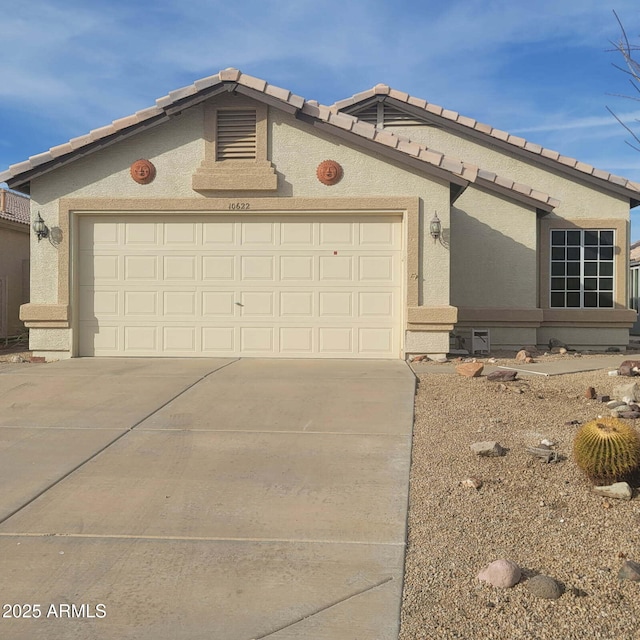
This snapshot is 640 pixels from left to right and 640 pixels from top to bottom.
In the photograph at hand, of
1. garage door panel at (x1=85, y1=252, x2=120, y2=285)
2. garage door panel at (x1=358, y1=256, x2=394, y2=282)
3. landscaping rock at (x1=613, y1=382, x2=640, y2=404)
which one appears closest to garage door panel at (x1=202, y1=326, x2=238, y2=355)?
garage door panel at (x1=85, y1=252, x2=120, y2=285)

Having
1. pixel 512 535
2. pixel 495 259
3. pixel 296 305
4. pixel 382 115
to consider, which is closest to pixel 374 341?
pixel 296 305

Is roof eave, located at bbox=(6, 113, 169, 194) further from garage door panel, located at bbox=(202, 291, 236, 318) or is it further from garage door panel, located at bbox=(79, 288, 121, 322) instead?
garage door panel, located at bbox=(202, 291, 236, 318)

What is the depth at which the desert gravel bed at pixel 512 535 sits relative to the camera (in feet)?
11.3

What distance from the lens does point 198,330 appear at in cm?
1174

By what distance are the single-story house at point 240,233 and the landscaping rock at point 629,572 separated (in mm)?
7509

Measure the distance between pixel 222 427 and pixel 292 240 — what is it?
5.24 m

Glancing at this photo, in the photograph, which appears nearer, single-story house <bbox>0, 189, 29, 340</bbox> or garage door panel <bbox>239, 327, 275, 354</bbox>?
garage door panel <bbox>239, 327, 275, 354</bbox>

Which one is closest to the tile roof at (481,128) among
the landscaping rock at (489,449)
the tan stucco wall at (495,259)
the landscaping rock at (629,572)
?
the tan stucco wall at (495,259)

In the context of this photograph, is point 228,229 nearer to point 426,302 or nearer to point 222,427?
point 426,302

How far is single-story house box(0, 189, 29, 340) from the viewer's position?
16.4 m

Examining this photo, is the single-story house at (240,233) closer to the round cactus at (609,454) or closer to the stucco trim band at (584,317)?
the stucco trim band at (584,317)

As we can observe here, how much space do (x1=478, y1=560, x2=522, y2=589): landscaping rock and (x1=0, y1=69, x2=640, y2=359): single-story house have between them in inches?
297

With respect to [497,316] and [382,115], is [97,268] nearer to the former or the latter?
[382,115]

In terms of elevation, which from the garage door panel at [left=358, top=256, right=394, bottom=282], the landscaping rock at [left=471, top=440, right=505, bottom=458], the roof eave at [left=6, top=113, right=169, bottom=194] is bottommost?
the landscaping rock at [left=471, top=440, right=505, bottom=458]
